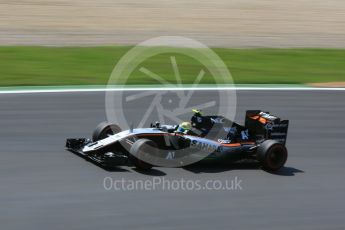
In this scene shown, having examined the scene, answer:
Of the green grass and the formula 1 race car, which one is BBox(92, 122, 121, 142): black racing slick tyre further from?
the green grass

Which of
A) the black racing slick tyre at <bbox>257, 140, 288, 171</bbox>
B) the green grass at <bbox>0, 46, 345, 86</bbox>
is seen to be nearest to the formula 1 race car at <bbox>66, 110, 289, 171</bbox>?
the black racing slick tyre at <bbox>257, 140, 288, 171</bbox>

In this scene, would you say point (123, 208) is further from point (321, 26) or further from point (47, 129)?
point (321, 26)

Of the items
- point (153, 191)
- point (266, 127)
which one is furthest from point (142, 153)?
point (266, 127)

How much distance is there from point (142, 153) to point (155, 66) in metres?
10.1

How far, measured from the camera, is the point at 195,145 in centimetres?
1026

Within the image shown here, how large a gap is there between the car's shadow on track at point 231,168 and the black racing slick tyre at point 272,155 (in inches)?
5.1

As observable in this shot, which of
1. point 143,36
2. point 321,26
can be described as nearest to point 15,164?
point 143,36

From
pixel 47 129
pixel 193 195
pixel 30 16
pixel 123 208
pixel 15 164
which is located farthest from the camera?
pixel 30 16

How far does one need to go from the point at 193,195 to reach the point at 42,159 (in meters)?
2.63

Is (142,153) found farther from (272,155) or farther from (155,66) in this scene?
(155,66)

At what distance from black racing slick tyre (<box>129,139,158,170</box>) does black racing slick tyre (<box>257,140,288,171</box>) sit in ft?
5.10

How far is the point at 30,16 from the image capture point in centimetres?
2748

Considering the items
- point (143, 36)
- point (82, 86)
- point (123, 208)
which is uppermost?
point (143, 36)

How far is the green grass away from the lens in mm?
17828
